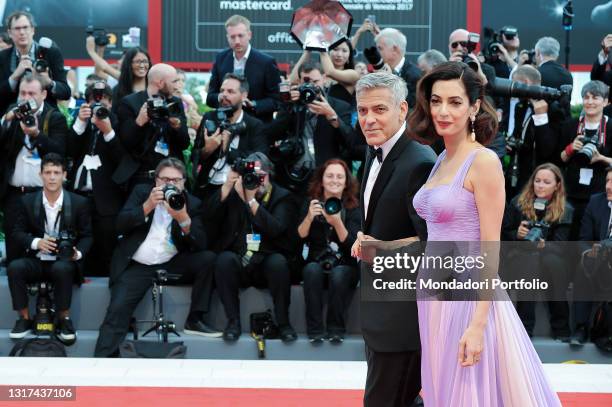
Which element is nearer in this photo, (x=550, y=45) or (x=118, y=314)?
(x=118, y=314)

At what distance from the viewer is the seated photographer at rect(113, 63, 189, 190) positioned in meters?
6.55

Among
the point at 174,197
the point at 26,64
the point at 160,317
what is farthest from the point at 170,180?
the point at 26,64

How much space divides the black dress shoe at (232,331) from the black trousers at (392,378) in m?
3.01

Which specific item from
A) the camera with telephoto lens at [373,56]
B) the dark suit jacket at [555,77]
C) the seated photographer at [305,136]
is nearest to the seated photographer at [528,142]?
A: the dark suit jacket at [555,77]

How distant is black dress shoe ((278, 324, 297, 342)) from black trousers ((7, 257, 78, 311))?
137cm

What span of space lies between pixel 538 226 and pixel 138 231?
2569 millimetres

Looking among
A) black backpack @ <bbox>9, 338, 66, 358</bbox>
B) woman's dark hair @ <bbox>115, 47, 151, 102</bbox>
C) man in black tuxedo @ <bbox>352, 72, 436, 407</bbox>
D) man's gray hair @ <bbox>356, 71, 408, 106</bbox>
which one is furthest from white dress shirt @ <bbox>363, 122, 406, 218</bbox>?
woman's dark hair @ <bbox>115, 47, 151, 102</bbox>

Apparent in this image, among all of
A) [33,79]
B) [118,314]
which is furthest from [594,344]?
[33,79]

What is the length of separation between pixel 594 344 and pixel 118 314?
300cm

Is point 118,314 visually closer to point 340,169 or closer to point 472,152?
point 340,169

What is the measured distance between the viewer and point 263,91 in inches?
290

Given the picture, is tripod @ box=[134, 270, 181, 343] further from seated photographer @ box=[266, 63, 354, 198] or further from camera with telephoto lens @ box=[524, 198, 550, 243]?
camera with telephoto lens @ box=[524, 198, 550, 243]

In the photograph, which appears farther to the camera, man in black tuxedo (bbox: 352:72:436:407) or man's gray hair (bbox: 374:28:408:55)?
man's gray hair (bbox: 374:28:408:55)

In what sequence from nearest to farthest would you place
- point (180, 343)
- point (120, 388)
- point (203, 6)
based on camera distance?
point (120, 388), point (180, 343), point (203, 6)
